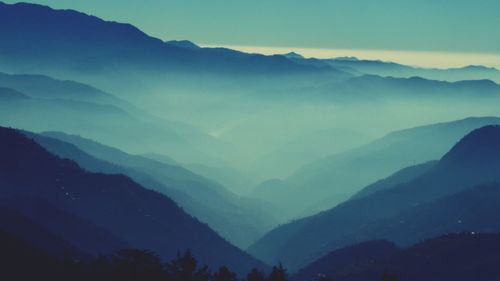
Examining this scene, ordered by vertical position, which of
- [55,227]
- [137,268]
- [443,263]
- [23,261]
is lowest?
[443,263]

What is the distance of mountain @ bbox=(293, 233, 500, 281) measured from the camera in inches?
6938

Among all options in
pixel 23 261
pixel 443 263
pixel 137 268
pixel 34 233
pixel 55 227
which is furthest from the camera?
pixel 55 227

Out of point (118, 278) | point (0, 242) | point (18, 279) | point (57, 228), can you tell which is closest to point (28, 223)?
point (57, 228)

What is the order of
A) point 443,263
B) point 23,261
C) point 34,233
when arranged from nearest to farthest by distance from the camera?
point 23,261
point 34,233
point 443,263

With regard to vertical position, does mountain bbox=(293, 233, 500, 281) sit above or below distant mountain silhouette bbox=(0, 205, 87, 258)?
below

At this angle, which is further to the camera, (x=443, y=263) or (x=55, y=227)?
(x=55, y=227)

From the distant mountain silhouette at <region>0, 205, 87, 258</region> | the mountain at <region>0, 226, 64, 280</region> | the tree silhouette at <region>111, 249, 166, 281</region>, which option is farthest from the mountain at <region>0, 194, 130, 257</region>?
the tree silhouette at <region>111, 249, 166, 281</region>

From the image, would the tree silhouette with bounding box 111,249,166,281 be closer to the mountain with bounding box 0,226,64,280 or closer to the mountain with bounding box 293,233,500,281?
the mountain with bounding box 0,226,64,280

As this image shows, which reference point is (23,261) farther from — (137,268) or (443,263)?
(443,263)

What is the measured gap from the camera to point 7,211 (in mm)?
163250

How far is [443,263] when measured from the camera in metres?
186

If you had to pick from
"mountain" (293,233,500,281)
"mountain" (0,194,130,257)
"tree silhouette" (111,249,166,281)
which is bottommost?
"mountain" (293,233,500,281)

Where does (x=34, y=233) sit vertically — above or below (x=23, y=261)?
below

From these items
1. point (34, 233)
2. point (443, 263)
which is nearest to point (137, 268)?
point (34, 233)
